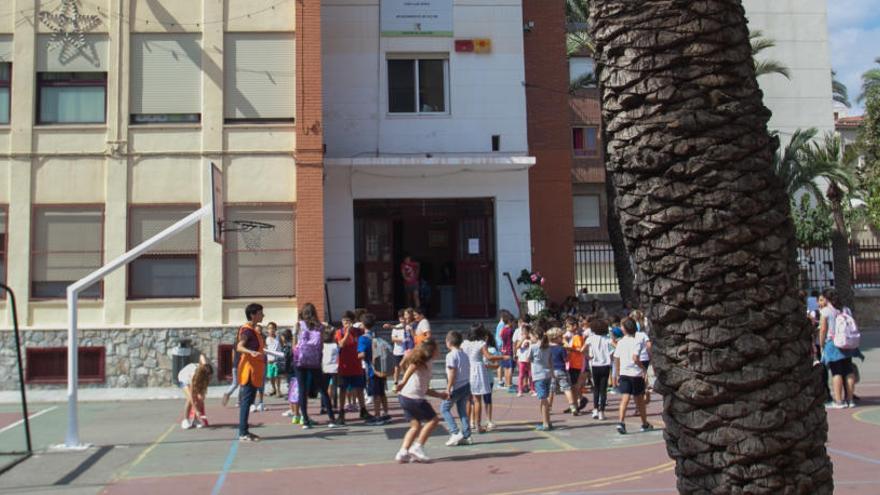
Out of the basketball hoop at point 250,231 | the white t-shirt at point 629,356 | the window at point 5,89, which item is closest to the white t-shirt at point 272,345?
the basketball hoop at point 250,231

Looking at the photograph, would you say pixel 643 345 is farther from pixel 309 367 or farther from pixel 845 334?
pixel 309 367

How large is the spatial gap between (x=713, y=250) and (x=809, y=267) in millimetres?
25909

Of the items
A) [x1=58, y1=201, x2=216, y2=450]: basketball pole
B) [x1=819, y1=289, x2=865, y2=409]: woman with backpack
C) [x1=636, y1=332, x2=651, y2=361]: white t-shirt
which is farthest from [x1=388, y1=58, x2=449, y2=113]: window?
[x1=819, y1=289, x2=865, y2=409]: woman with backpack

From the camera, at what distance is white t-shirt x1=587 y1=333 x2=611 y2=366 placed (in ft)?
41.2

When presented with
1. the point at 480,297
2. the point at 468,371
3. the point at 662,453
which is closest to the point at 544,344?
the point at 468,371

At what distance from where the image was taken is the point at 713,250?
9.11 feet

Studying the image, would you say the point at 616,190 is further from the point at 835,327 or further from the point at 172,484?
the point at 835,327

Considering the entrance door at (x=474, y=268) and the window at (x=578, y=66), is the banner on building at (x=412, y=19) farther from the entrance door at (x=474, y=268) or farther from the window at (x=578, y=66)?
the window at (x=578, y=66)

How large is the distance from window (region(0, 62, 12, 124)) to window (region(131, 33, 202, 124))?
2942mm

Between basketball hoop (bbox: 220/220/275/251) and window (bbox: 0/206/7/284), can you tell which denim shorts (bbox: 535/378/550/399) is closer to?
basketball hoop (bbox: 220/220/275/251)

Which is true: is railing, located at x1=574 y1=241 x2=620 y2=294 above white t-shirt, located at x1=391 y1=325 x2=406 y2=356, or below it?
above

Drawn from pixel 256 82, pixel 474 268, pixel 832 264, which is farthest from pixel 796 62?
pixel 256 82

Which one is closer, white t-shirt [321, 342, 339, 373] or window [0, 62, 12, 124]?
white t-shirt [321, 342, 339, 373]

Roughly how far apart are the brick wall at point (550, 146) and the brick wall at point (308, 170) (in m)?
6.72
